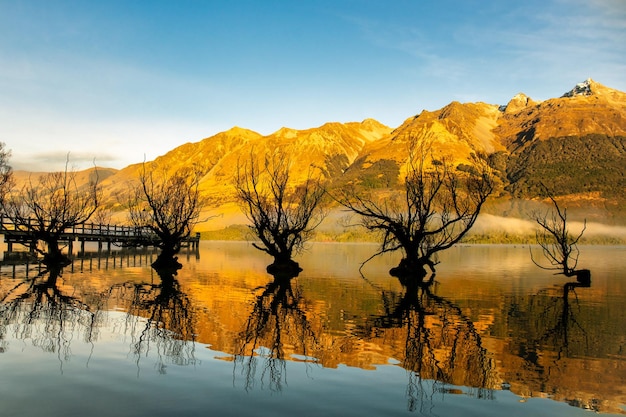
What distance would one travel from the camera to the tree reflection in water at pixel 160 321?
15617mm

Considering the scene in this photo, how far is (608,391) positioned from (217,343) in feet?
34.5

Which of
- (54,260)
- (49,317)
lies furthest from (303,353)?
(54,260)

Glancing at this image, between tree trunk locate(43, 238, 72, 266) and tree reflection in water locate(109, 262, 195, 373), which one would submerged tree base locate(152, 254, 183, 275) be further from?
tree reflection in water locate(109, 262, 195, 373)

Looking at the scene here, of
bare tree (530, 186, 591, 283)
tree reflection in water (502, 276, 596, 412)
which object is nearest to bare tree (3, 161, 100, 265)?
tree reflection in water (502, 276, 596, 412)

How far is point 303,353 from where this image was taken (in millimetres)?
16125

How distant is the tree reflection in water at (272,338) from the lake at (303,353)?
0.18ft

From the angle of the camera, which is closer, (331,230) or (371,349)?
(371,349)

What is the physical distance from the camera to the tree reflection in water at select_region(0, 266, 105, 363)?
1680 cm

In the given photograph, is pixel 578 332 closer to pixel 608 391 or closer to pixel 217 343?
pixel 608 391

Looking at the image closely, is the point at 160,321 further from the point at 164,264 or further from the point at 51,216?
the point at 51,216

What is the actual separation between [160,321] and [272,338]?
5.06m

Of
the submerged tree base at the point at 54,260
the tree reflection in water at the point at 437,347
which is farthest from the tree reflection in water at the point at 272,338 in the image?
the submerged tree base at the point at 54,260

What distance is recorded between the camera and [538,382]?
1348 centimetres

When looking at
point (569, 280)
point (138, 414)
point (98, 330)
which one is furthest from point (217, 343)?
point (569, 280)
